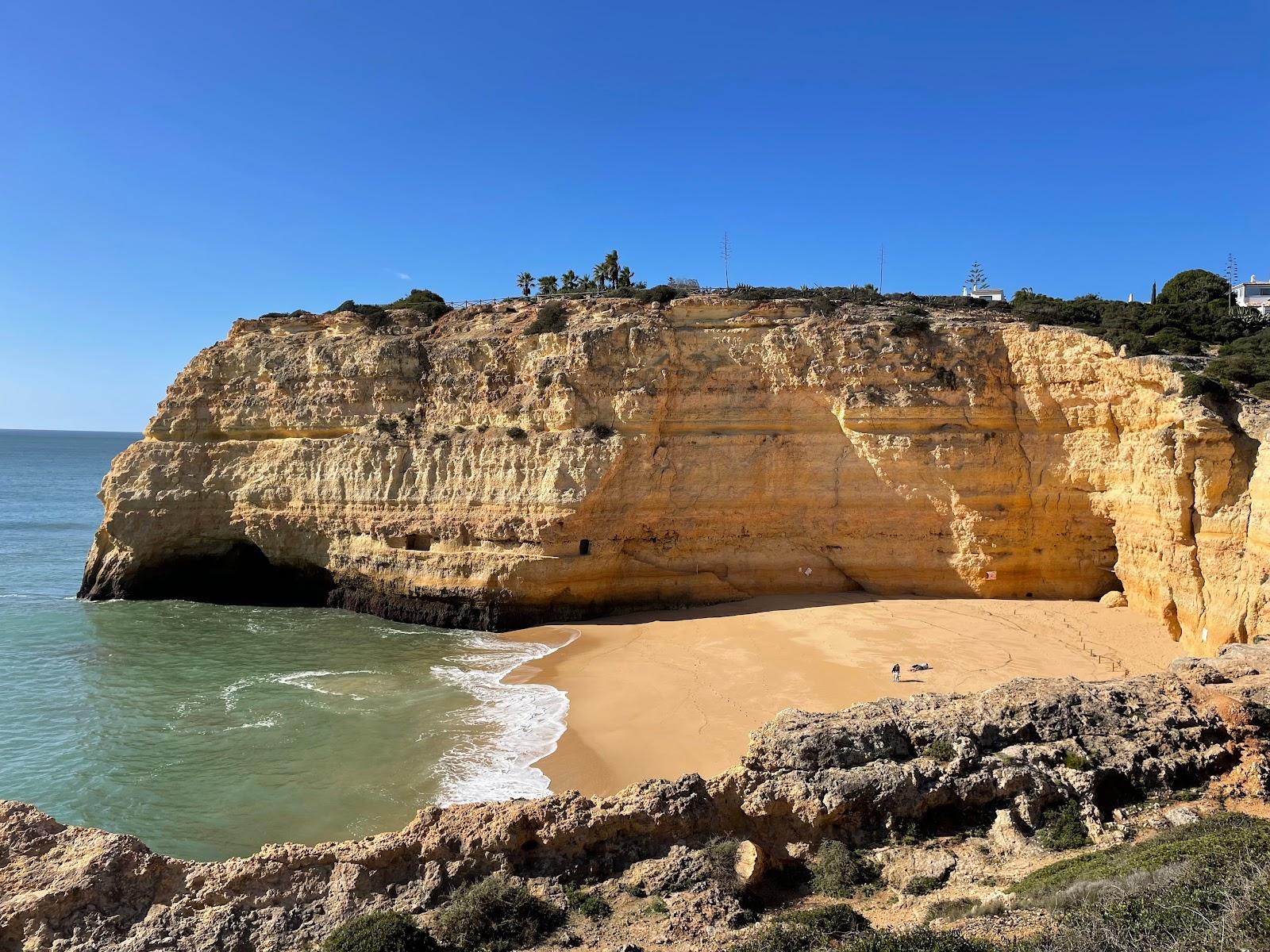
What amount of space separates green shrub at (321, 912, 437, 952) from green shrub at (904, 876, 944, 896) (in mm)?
4155

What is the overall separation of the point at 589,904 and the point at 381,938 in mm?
1762

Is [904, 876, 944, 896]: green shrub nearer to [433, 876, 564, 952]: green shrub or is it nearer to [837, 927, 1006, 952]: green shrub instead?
[837, 927, 1006, 952]: green shrub

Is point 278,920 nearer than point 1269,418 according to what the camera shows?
Yes

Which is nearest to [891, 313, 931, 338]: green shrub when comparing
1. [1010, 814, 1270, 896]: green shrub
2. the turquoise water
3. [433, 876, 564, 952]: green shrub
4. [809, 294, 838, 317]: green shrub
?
[809, 294, 838, 317]: green shrub

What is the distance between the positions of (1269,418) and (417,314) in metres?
25.3

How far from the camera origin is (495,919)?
6191 millimetres

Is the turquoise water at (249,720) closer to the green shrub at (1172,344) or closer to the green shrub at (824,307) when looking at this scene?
the green shrub at (824,307)

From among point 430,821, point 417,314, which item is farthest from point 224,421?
point 430,821

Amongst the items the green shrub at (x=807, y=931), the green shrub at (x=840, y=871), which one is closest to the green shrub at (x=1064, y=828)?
the green shrub at (x=840, y=871)

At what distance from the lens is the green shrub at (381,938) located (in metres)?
5.68

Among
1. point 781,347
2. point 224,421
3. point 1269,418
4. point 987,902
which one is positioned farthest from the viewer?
point 224,421

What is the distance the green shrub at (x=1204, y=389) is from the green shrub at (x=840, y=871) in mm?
15609

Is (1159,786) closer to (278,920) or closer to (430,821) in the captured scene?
(430,821)

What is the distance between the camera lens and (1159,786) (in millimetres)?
7855
